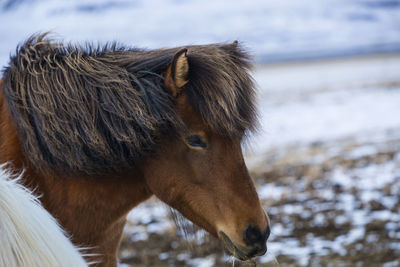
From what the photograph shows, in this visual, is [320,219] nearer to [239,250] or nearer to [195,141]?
[239,250]

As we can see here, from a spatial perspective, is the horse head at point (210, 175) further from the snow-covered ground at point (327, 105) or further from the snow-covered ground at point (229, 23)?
the snow-covered ground at point (229, 23)

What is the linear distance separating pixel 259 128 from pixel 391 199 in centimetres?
441

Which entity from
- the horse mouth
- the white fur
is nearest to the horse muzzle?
the horse mouth

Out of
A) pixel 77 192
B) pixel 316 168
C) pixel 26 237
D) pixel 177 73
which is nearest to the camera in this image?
pixel 26 237

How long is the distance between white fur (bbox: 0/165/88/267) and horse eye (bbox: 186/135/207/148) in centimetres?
73

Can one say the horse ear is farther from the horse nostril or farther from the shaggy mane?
the horse nostril

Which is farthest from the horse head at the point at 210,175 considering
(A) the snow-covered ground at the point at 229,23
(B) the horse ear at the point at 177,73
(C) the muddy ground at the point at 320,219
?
(A) the snow-covered ground at the point at 229,23

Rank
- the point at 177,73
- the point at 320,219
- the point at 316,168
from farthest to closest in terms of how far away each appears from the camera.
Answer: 1. the point at 316,168
2. the point at 320,219
3. the point at 177,73

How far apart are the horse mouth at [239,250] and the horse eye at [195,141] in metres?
0.36

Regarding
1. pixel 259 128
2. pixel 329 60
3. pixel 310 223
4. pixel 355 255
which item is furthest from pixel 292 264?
pixel 329 60

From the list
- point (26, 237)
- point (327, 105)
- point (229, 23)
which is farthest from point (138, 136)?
point (229, 23)

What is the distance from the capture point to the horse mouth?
1894mm

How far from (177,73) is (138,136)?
0.95 feet

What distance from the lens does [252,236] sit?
1872 millimetres
